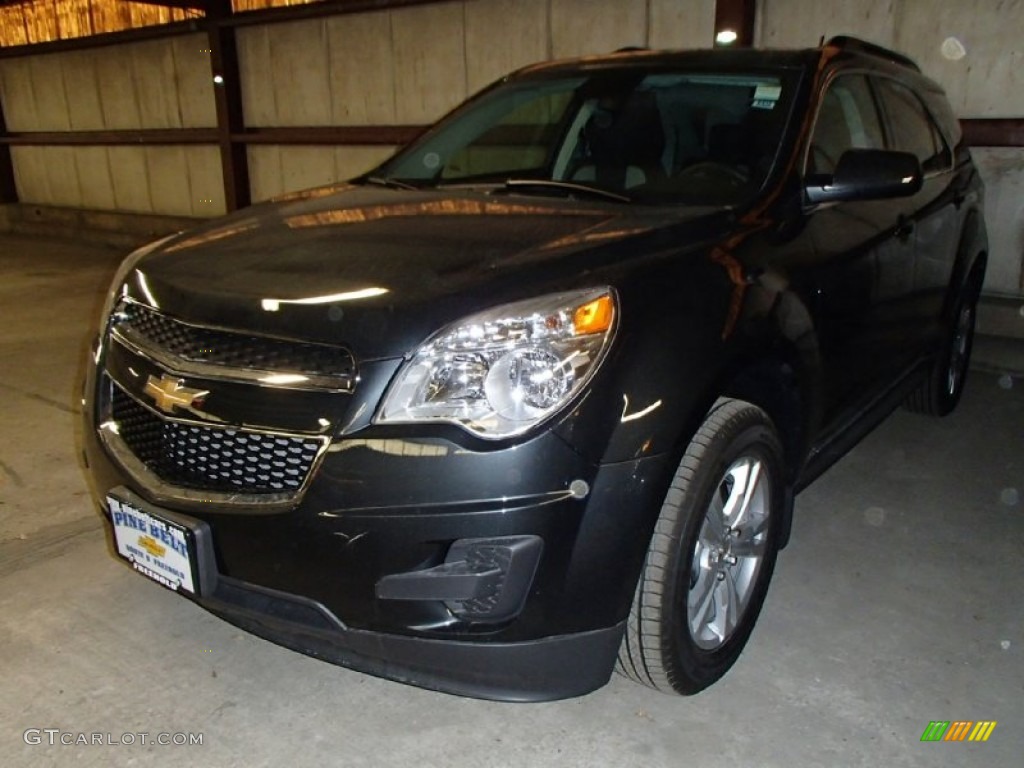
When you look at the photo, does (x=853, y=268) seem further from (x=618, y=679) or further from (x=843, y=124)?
(x=618, y=679)

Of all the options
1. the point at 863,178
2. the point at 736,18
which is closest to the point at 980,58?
the point at 736,18

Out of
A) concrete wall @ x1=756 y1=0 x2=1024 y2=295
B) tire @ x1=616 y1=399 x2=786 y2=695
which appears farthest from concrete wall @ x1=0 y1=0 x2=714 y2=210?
tire @ x1=616 y1=399 x2=786 y2=695

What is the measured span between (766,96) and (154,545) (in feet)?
6.66

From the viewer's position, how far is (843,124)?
9.02 ft

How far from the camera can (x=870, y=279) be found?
8.61ft

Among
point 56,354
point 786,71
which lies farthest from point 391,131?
point 786,71

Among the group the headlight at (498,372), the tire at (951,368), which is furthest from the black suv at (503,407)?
the tire at (951,368)

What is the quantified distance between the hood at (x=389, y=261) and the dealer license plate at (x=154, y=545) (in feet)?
1.45

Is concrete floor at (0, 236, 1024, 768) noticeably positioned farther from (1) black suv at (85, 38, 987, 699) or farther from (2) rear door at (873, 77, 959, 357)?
(2) rear door at (873, 77, 959, 357)

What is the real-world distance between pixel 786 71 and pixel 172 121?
895 centimetres

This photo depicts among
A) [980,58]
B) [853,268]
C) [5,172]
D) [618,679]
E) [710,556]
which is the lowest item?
[5,172]

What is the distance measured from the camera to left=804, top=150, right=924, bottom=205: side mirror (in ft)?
7.48

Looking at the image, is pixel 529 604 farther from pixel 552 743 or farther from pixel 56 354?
pixel 56 354

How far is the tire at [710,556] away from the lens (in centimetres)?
183
